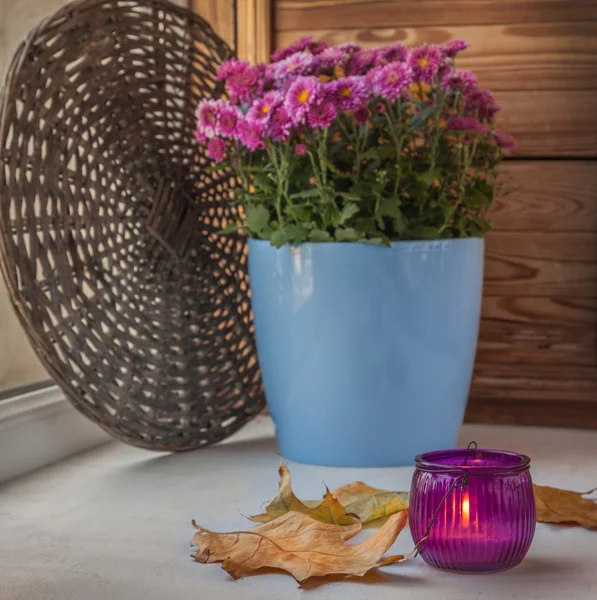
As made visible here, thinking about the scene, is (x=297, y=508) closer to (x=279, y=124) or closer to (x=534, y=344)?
(x=279, y=124)

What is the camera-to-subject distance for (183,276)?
1260mm

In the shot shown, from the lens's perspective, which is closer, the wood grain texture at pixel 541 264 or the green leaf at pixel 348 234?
the green leaf at pixel 348 234

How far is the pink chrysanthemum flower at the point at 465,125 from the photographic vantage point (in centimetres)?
110

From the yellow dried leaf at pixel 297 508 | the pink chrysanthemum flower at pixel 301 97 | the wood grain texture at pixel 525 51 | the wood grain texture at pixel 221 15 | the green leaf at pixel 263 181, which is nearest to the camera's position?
the yellow dried leaf at pixel 297 508

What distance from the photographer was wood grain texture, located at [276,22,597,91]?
1.37 meters

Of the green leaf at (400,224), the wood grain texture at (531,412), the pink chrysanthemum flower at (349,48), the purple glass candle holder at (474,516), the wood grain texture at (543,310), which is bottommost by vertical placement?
the wood grain texture at (531,412)

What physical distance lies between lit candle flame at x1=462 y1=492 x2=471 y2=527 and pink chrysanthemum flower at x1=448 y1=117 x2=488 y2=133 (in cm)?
51

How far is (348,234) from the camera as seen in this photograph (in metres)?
1.07

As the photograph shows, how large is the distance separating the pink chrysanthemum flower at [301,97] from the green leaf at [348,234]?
5.3 inches

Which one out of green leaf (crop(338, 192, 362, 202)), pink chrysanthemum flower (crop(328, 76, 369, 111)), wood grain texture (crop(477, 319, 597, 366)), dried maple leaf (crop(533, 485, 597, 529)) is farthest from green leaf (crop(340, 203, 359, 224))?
wood grain texture (crop(477, 319, 597, 366))

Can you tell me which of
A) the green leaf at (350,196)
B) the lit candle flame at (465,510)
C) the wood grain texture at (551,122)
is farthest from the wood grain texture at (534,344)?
the lit candle flame at (465,510)

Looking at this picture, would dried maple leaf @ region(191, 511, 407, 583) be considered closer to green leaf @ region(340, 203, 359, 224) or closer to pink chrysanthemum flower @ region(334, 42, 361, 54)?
green leaf @ region(340, 203, 359, 224)

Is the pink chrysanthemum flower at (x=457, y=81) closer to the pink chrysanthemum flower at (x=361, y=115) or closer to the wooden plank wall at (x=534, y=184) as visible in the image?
the pink chrysanthemum flower at (x=361, y=115)

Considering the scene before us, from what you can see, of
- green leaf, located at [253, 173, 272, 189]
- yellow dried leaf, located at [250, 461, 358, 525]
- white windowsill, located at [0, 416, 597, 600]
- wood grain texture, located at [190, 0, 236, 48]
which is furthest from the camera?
wood grain texture, located at [190, 0, 236, 48]
